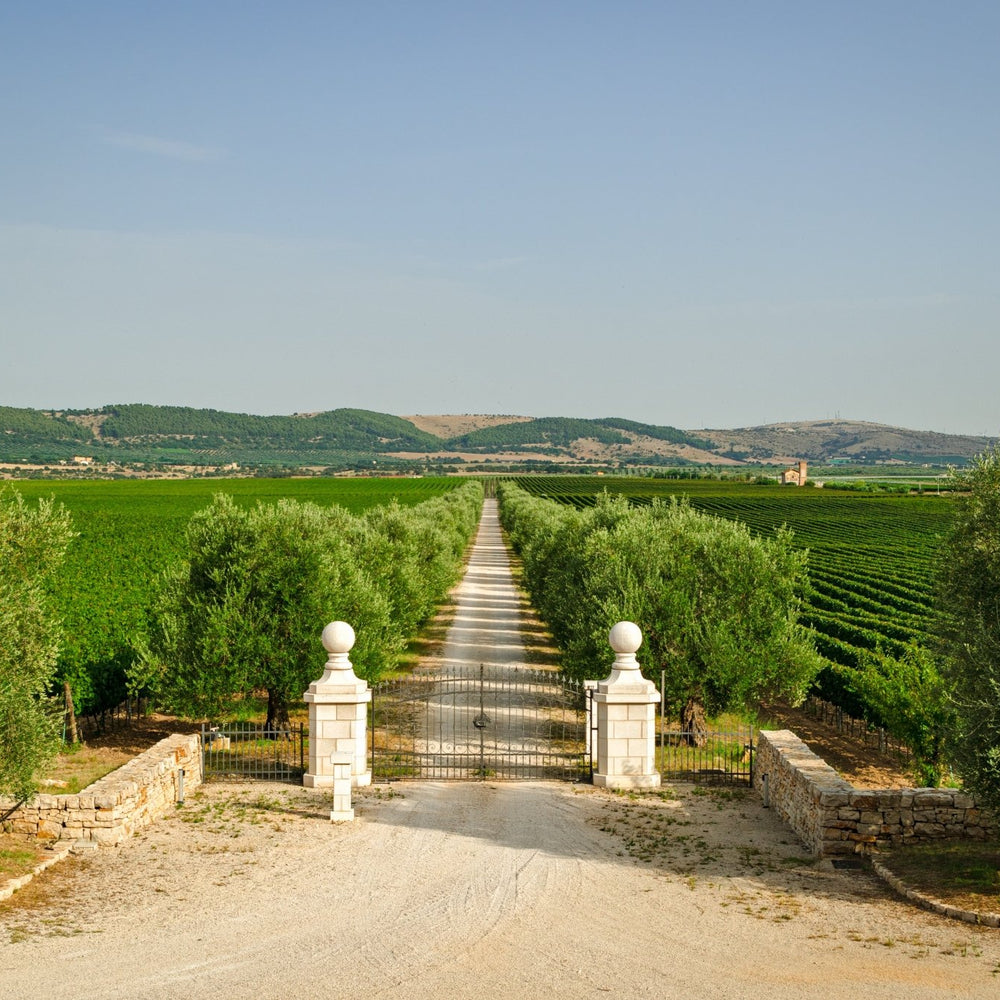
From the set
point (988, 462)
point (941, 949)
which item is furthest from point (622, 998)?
point (988, 462)

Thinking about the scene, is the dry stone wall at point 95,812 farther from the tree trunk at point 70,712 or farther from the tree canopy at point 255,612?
the tree trunk at point 70,712

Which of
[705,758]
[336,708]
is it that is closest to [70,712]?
[336,708]

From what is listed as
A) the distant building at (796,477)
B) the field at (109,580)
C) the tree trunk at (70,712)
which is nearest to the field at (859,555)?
the tree trunk at (70,712)

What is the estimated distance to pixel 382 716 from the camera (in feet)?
93.6

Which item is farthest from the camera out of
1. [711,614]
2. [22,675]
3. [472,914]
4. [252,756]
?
[711,614]

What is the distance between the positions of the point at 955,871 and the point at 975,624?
3.19 m

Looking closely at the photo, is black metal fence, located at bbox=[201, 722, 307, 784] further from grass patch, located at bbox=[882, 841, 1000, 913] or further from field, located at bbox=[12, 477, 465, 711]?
grass patch, located at bbox=[882, 841, 1000, 913]

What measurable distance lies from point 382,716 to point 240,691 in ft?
18.3

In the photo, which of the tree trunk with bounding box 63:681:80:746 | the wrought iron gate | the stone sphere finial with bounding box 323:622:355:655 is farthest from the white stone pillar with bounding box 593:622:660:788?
the tree trunk with bounding box 63:681:80:746

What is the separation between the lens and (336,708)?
19031 millimetres

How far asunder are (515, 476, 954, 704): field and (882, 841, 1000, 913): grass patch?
3.14 m

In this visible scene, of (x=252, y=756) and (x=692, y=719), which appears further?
(x=692, y=719)

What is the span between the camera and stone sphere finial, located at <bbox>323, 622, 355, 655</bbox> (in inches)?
746

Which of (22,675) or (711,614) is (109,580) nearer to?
(711,614)
